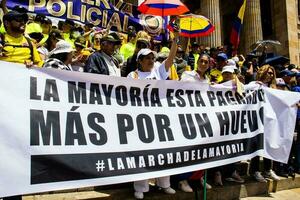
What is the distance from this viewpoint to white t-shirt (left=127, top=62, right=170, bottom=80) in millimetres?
4672

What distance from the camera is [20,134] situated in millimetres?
3119

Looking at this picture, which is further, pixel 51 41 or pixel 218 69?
pixel 218 69

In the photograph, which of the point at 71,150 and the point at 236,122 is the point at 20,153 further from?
the point at 236,122

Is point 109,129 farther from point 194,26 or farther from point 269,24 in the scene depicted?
point 269,24

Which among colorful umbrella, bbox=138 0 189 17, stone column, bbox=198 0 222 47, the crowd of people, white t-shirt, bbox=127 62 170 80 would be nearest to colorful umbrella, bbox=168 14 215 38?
colorful umbrella, bbox=138 0 189 17

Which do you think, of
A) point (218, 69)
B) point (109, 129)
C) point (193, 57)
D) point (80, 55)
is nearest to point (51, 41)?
point (80, 55)

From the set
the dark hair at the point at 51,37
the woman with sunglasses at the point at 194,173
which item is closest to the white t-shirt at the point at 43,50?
the dark hair at the point at 51,37

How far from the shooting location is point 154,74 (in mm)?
4758

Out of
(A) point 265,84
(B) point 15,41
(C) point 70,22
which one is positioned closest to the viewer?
(B) point 15,41

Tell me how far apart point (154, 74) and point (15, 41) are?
5.94ft

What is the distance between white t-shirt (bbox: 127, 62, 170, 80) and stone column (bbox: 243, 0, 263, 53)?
17398 mm

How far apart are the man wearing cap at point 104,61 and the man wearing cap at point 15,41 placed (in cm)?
78

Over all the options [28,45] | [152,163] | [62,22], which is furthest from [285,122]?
[62,22]

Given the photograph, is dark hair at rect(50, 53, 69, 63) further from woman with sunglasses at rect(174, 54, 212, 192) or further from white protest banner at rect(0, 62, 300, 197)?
woman with sunglasses at rect(174, 54, 212, 192)
